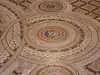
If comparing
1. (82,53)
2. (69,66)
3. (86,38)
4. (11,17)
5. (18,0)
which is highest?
(18,0)

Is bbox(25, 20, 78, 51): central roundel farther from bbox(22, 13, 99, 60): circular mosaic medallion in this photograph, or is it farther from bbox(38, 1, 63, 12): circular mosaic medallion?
bbox(38, 1, 63, 12): circular mosaic medallion

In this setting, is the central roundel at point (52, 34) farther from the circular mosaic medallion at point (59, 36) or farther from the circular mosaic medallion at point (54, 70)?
the circular mosaic medallion at point (54, 70)

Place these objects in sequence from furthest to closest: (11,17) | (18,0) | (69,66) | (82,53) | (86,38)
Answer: (18,0)
(11,17)
(86,38)
(82,53)
(69,66)

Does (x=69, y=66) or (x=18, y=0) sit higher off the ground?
(x=18, y=0)

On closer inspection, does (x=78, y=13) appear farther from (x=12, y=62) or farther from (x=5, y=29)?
(x=12, y=62)

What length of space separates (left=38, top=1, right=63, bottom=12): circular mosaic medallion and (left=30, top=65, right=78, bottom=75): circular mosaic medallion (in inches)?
41.1

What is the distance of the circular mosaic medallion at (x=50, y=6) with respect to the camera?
3.21 meters

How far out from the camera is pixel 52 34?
274 centimetres

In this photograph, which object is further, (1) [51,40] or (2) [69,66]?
(1) [51,40]

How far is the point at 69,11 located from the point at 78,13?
0.40 feet

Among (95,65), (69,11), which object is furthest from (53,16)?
(95,65)

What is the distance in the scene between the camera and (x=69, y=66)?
2365 mm

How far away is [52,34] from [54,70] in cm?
55

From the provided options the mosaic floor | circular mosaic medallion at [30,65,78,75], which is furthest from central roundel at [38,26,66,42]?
circular mosaic medallion at [30,65,78,75]
